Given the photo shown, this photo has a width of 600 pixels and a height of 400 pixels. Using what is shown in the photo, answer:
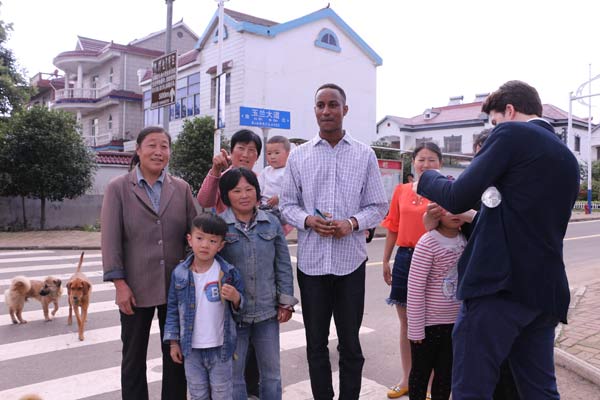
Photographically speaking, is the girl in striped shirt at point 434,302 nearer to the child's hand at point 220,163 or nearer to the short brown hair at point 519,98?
the short brown hair at point 519,98

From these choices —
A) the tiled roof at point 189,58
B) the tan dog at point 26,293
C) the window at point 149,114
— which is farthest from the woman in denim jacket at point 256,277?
the window at point 149,114

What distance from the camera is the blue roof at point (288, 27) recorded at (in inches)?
803

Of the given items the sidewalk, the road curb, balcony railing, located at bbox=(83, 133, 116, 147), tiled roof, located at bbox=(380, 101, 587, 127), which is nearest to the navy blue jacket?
the road curb

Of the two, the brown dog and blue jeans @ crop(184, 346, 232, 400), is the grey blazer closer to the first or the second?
blue jeans @ crop(184, 346, 232, 400)

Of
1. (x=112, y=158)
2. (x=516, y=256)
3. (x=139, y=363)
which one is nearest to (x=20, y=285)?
(x=139, y=363)

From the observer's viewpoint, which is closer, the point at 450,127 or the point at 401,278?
the point at 401,278

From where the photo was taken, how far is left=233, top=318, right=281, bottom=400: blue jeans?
299cm

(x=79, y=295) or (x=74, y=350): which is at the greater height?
(x=79, y=295)

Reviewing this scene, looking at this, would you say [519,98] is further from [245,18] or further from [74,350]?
[245,18]

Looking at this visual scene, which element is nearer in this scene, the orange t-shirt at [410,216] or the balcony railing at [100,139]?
the orange t-shirt at [410,216]

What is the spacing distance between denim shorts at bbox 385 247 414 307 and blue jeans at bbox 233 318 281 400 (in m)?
1.12

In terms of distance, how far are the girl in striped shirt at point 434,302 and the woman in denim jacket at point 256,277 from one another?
0.79 m

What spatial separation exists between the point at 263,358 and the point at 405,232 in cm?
155

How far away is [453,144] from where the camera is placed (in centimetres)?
3953
